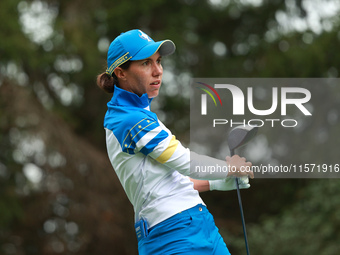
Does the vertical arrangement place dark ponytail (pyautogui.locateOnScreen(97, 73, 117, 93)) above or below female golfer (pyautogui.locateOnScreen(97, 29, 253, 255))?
above

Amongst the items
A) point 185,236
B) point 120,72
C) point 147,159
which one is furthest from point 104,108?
point 185,236

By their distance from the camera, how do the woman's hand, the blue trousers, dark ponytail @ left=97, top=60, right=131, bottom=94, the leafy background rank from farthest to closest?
the leafy background
dark ponytail @ left=97, top=60, right=131, bottom=94
the woman's hand
the blue trousers

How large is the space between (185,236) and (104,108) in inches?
346

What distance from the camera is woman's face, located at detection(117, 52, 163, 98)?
3.24m

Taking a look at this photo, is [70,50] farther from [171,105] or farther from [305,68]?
[305,68]

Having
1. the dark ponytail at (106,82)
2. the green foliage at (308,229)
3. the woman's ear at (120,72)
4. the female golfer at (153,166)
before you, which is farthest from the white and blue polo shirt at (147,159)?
the green foliage at (308,229)

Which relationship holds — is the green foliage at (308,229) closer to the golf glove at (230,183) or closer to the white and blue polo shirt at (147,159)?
the golf glove at (230,183)

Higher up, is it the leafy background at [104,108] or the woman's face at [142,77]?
the woman's face at [142,77]

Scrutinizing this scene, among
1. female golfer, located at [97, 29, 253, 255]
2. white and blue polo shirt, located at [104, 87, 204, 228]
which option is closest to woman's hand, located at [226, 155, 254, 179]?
female golfer, located at [97, 29, 253, 255]

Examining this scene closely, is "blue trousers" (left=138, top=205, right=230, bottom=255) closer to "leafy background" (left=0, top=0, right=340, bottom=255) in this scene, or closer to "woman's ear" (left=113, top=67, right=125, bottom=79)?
"woman's ear" (left=113, top=67, right=125, bottom=79)

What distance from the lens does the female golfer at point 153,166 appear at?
3.01 meters

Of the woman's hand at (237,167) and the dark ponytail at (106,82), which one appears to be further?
the dark ponytail at (106,82)

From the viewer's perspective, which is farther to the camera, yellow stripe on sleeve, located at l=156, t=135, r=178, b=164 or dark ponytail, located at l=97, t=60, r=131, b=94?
dark ponytail, located at l=97, t=60, r=131, b=94

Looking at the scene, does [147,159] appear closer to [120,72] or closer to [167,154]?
[167,154]
